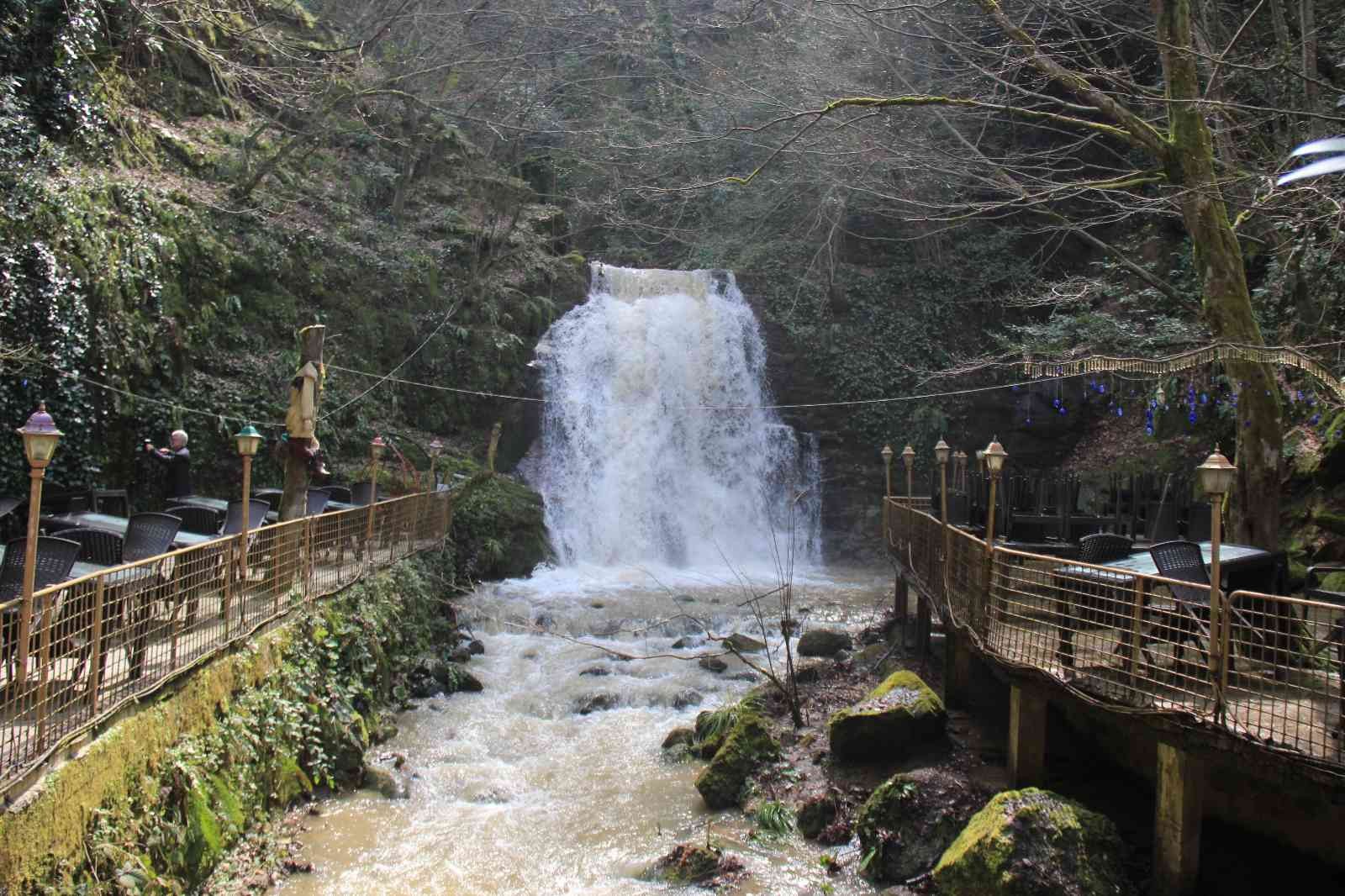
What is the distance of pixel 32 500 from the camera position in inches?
175

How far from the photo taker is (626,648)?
1273 cm

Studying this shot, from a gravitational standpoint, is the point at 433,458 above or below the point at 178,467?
above

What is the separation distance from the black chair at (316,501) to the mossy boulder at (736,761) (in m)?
5.81

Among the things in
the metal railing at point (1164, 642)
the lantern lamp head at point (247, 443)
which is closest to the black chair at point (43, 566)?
the lantern lamp head at point (247, 443)

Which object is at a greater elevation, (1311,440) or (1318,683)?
(1311,440)

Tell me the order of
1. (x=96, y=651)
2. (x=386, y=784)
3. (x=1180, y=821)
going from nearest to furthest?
(x=96, y=651) < (x=1180, y=821) < (x=386, y=784)

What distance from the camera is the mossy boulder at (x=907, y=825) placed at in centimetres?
673

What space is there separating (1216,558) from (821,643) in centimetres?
801

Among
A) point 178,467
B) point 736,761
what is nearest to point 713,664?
point 736,761

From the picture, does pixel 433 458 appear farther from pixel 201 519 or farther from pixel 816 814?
pixel 816 814

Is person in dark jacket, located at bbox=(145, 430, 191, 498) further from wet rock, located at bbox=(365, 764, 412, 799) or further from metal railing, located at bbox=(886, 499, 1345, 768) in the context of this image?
metal railing, located at bbox=(886, 499, 1345, 768)

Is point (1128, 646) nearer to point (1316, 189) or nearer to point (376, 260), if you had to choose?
point (1316, 189)

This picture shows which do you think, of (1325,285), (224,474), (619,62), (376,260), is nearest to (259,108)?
(376,260)

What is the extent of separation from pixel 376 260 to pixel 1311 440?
16.8 meters
